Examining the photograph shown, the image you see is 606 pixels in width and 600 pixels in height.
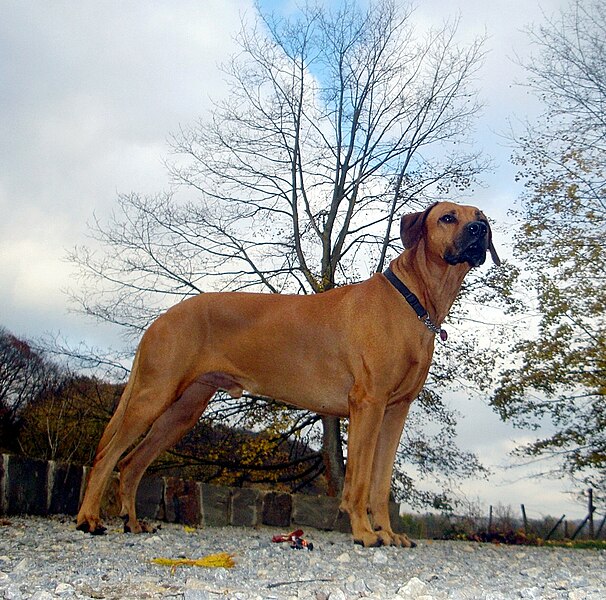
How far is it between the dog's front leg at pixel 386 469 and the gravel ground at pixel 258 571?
27 centimetres

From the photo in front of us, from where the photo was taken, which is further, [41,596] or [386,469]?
[386,469]

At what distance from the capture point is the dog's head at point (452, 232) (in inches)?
188

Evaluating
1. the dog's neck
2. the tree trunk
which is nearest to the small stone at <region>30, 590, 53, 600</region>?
the dog's neck

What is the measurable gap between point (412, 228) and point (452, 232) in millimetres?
370

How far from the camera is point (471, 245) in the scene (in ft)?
15.7

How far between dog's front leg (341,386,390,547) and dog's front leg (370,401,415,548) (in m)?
0.24

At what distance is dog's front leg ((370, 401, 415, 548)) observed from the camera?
4945mm

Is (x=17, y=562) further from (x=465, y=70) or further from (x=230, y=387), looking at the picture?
(x=465, y=70)

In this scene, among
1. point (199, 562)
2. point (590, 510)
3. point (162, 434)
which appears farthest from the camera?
point (590, 510)

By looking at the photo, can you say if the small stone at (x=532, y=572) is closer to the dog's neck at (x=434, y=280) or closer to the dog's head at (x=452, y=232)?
the dog's neck at (x=434, y=280)

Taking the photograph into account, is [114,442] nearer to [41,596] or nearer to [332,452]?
[41,596]

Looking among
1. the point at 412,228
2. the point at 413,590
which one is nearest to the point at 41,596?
the point at 413,590

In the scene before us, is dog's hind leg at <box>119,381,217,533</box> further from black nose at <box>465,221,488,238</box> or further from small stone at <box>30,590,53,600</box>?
small stone at <box>30,590,53,600</box>

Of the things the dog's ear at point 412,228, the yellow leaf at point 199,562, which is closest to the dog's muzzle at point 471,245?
the dog's ear at point 412,228
